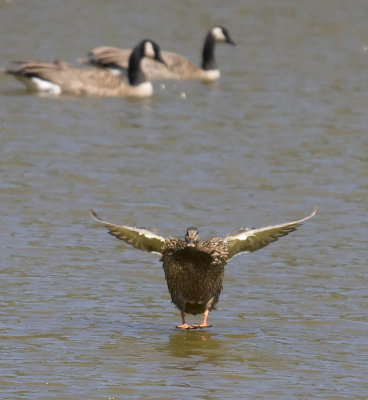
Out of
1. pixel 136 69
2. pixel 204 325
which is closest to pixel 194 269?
pixel 204 325

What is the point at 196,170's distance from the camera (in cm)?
1585

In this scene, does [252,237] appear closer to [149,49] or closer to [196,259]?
[196,259]

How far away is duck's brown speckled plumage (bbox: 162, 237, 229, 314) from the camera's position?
9234mm

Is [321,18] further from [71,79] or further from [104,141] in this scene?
[104,141]

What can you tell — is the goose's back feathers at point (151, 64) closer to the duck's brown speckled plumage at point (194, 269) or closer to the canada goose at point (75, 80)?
the canada goose at point (75, 80)

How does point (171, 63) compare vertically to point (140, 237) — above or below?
below

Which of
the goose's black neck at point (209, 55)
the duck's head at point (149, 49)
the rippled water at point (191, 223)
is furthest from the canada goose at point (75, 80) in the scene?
the goose's black neck at point (209, 55)

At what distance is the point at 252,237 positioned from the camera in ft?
31.0

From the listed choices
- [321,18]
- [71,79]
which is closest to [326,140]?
[71,79]

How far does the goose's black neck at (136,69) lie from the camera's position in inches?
927

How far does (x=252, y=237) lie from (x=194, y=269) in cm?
54

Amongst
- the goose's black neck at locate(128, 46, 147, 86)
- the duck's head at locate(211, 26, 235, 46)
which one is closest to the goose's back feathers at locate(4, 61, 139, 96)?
the goose's black neck at locate(128, 46, 147, 86)

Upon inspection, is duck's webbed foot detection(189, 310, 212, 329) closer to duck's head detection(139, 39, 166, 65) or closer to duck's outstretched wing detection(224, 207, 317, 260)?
duck's outstretched wing detection(224, 207, 317, 260)

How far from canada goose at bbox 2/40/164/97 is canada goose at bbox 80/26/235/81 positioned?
1.98 metres
